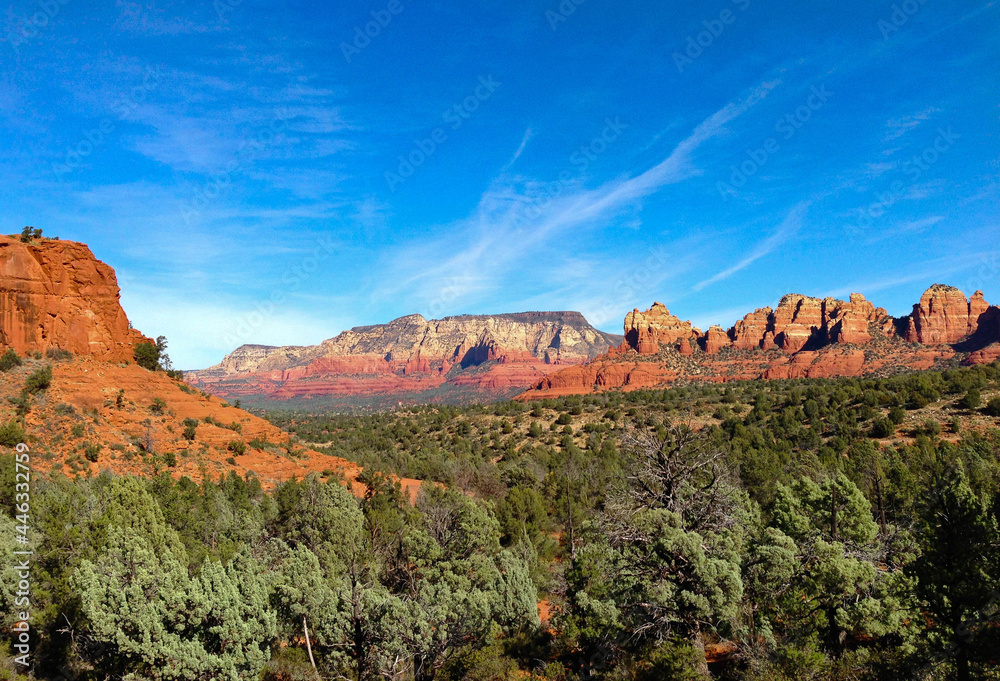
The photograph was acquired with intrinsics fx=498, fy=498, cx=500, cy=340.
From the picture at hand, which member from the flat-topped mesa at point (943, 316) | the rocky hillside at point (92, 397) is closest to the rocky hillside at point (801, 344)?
the flat-topped mesa at point (943, 316)

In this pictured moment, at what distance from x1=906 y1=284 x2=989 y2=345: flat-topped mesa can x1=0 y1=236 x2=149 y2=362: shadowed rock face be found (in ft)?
494

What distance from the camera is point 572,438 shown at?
6306 centimetres

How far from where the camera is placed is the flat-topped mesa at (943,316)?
11704cm

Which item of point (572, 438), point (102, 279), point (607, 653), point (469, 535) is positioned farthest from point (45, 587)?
point (572, 438)

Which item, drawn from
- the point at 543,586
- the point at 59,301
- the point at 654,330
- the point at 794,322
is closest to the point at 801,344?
the point at 794,322

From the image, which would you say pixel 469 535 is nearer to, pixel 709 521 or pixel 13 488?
pixel 709 521

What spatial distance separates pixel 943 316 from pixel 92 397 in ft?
526

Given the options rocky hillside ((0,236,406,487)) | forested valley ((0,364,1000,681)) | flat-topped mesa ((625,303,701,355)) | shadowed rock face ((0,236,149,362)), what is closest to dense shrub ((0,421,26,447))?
rocky hillside ((0,236,406,487))

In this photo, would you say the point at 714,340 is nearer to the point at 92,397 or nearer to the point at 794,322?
the point at 794,322

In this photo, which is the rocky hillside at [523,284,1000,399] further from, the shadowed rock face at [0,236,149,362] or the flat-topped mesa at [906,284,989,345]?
the shadowed rock face at [0,236,149,362]

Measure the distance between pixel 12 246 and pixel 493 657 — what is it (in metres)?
47.0

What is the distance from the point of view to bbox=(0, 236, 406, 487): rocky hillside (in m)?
33.7

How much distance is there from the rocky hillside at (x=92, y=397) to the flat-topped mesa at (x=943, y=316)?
13515 centimetres

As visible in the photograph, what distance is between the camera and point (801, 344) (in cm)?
13125
